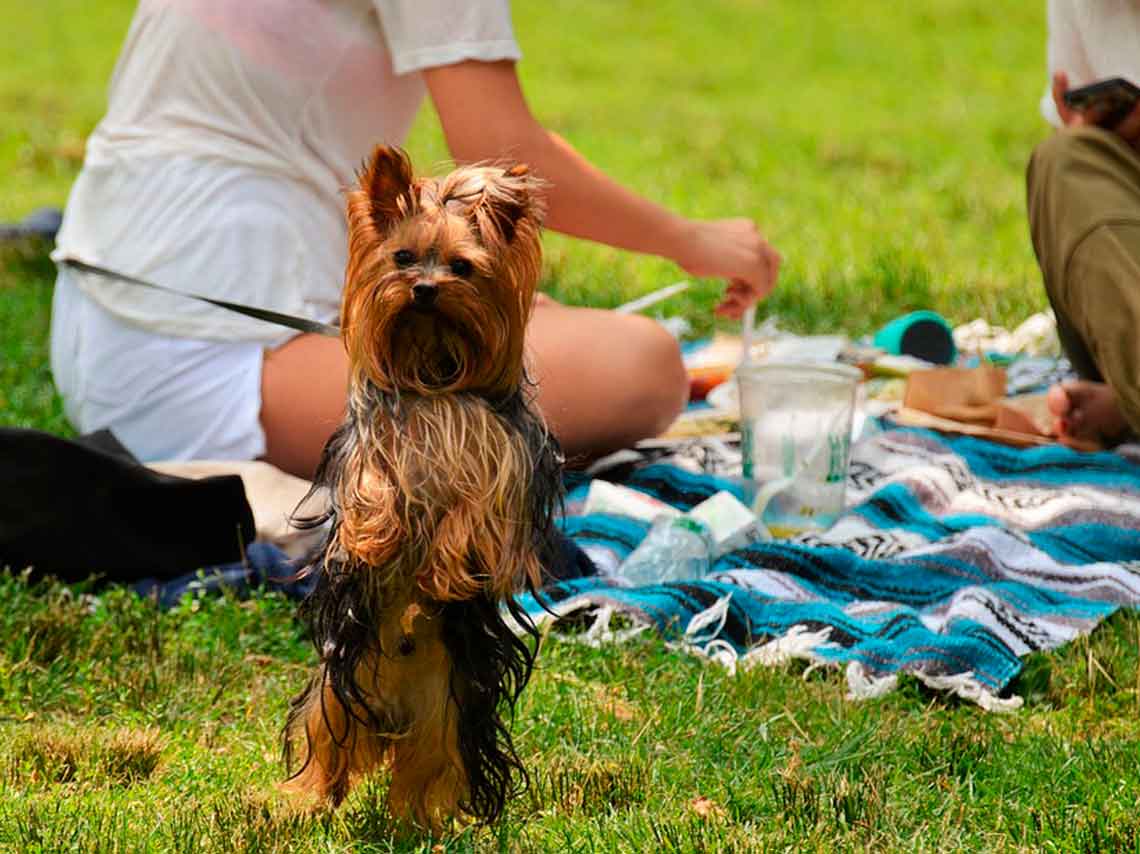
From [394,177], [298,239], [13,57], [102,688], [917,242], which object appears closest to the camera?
[394,177]

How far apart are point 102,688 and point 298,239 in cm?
Result: 121

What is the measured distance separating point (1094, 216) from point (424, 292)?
2.61m

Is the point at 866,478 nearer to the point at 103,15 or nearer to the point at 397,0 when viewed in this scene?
the point at 397,0

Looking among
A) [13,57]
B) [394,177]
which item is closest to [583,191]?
[394,177]

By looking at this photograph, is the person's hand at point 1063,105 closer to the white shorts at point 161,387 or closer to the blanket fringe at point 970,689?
the blanket fringe at point 970,689

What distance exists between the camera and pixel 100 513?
11.4ft

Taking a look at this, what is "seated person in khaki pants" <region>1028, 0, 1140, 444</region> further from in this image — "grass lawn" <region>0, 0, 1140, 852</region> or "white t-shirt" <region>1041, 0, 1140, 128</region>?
"grass lawn" <region>0, 0, 1140, 852</region>

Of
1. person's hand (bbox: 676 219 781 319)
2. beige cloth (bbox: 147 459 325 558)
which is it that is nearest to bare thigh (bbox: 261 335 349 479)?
beige cloth (bbox: 147 459 325 558)

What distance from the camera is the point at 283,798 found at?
2367 mm

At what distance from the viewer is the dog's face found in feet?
6.47

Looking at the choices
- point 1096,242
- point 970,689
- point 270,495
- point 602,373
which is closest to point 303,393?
point 270,495

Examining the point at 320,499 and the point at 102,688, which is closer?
the point at 102,688

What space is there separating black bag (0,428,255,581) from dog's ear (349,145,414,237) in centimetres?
160

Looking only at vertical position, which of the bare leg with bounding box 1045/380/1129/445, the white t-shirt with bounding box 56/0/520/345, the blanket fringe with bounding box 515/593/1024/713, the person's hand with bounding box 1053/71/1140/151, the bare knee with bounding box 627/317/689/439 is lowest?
the bare leg with bounding box 1045/380/1129/445
